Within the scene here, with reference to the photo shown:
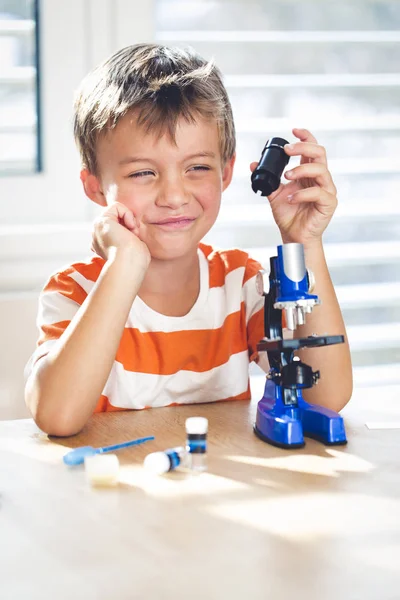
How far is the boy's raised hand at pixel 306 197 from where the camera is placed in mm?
1480

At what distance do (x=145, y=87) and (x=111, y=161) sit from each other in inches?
5.6

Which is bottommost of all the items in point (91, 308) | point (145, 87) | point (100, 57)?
point (91, 308)

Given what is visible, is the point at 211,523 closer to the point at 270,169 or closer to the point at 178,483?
the point at 178,483

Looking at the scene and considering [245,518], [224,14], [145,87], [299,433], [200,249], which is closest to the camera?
[245,518]

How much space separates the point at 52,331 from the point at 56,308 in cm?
6

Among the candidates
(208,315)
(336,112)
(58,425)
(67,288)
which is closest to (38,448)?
(58,425)

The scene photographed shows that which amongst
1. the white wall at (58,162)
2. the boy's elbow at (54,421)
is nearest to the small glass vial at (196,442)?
the boy's elbow at (54,421)

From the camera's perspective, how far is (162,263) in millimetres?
1701

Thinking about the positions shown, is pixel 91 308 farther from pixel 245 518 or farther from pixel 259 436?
pixel 245 518

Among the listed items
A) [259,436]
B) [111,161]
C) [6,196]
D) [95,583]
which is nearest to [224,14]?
[6,196]

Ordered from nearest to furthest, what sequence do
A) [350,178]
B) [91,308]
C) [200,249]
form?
1. [91,308]
2. [200,249]
3. [350,178]

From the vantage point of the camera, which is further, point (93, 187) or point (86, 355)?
point (93, 187)

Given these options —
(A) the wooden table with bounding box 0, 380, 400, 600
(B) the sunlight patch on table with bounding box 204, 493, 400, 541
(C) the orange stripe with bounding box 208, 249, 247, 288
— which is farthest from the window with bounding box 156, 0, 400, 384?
(B) the sunlight patch on table with bounding box 204, 493, 400, 541

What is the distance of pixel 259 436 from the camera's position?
1.23 m
